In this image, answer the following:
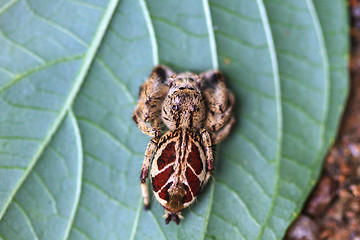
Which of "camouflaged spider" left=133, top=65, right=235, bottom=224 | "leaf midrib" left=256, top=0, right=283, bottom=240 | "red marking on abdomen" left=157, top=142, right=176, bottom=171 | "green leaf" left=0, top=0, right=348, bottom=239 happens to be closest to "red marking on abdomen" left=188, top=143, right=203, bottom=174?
"camouflaged spider" left=133, top=65, right=235, bottom=224

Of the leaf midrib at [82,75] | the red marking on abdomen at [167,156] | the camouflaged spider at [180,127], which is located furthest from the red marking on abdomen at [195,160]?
the leaf midrib at [82,75]

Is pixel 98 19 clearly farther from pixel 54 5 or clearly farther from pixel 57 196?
pixel 57 196

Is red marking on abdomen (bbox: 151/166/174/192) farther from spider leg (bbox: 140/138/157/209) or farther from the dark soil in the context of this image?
the dark soil

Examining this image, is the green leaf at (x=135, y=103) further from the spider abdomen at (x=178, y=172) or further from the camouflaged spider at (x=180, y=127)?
the spider abdomen at (x=178, y=172)

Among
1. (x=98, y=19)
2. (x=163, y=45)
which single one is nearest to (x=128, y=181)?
(x=163, y=45)

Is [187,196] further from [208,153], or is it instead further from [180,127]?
[180,127]
